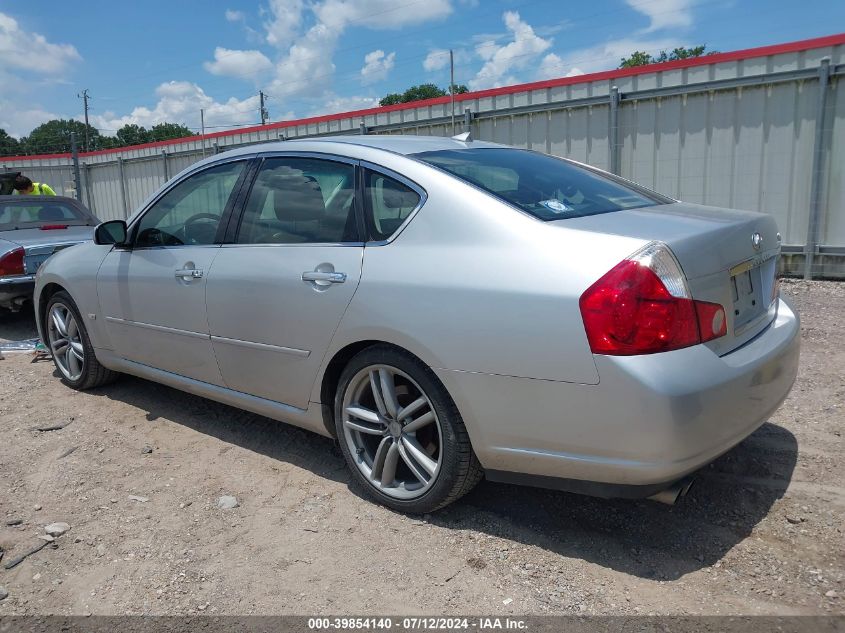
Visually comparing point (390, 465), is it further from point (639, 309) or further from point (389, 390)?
point (639, 309)

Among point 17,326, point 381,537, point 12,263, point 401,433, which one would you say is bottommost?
point 381,537

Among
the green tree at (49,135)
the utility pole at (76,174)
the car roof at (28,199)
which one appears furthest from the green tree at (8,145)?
the car roof at (28,199)

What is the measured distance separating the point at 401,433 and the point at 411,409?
0.14 metres

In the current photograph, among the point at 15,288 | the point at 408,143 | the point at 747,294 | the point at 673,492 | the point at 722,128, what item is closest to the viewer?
the point at 673,492

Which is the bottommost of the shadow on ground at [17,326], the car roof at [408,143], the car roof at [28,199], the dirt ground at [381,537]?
the dirt ground at [381,537]

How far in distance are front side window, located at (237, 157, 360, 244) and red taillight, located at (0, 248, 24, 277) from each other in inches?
164

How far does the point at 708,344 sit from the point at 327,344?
61.3 inches

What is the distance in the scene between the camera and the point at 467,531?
2889 mm

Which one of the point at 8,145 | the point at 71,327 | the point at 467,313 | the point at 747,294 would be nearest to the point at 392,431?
the point at 467,313

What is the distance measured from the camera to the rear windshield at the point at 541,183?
2.86 m

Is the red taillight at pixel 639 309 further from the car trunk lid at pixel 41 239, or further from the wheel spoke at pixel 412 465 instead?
the car trunk lid at pixel 41 239

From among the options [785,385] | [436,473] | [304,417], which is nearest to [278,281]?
[304,417]

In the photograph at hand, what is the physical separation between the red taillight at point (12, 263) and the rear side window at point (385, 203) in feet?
16.2

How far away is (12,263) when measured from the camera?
654cm
